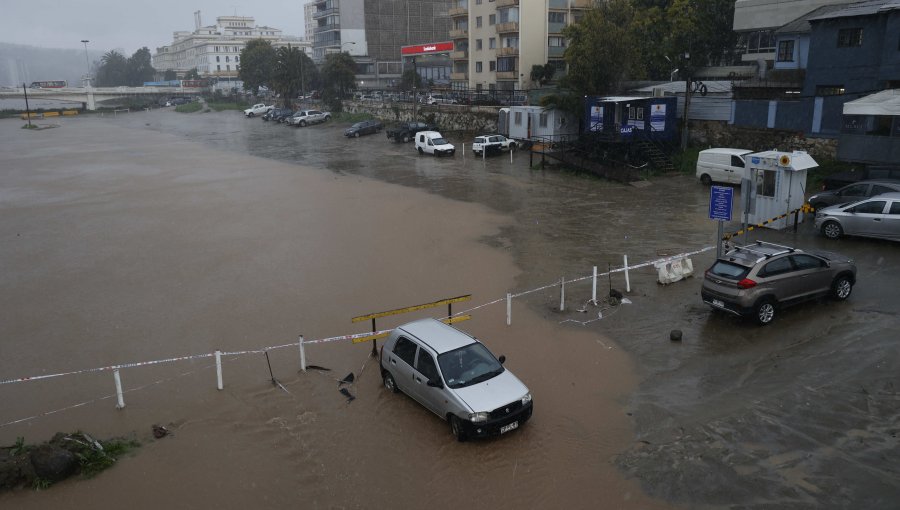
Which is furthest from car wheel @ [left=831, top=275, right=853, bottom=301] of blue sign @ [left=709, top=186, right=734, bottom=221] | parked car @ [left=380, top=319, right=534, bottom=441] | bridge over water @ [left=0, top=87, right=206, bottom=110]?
bridge over water @ [left=0, top=87, right=206, bottom=110]

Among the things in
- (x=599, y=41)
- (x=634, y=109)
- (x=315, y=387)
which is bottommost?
(x=315, y=387)

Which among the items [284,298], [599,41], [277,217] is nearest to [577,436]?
[284,298]

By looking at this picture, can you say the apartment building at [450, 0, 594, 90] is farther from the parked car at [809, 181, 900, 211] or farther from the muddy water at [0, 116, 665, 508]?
the parked car at [809, 181, 900, 211]

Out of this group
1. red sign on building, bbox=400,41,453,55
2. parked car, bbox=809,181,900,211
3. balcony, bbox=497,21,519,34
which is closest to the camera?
parked car, bbox=809,181,900,211

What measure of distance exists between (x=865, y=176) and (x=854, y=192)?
10.4ft

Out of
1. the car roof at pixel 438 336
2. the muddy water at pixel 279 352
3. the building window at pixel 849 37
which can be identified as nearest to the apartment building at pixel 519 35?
the building window at pixel 849 37

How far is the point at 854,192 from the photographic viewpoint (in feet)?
69.3

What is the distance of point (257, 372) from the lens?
1230 cm

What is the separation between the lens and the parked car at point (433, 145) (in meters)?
45.0

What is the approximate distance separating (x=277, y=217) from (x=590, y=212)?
12.7 m

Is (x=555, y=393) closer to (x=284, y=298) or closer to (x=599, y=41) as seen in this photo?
(x=284, y=298)

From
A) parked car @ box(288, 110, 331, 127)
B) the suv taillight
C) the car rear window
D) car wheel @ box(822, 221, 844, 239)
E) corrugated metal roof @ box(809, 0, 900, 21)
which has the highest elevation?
corrugated metal roof @ box(809, 0, 900, 21)

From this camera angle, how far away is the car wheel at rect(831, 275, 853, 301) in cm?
1409

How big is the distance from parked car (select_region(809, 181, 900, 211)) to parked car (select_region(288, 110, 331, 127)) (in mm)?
61600
